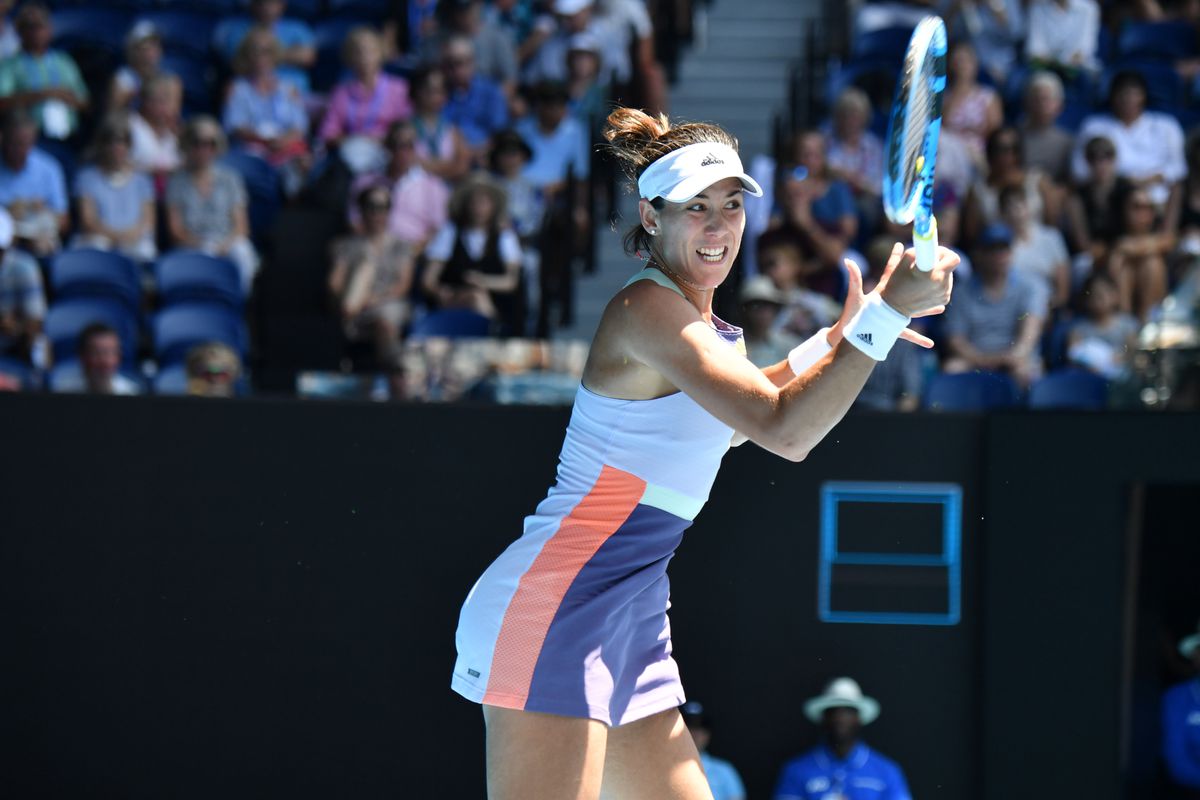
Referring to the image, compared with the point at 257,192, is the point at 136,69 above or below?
above

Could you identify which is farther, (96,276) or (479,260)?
(479,260)

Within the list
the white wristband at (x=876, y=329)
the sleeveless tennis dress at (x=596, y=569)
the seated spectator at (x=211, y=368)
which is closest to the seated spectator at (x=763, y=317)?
the seated spectator at (x=211, y=368)

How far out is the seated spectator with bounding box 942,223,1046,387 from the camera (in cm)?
707

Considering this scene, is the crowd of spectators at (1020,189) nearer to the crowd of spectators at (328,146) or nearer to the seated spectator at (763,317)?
the seated spectator at (763,317)

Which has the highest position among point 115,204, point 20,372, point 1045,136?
point 1045,136

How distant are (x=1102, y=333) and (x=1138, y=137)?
96.8 inches

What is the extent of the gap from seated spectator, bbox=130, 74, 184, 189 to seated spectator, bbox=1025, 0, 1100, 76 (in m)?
4.80

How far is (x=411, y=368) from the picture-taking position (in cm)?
636

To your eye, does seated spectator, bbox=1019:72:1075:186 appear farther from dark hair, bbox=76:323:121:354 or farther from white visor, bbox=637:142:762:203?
white visor, bbox=637:142:762:203

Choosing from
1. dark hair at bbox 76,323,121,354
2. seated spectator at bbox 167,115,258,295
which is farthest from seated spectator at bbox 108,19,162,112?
dark hair at bbox 76,323,121,354

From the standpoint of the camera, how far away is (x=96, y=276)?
7695 millimetres

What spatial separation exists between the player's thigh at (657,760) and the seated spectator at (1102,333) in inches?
131

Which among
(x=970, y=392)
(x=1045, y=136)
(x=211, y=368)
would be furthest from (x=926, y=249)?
(x=1045, y=136)

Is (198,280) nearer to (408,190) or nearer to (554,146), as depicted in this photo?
(408,190)
